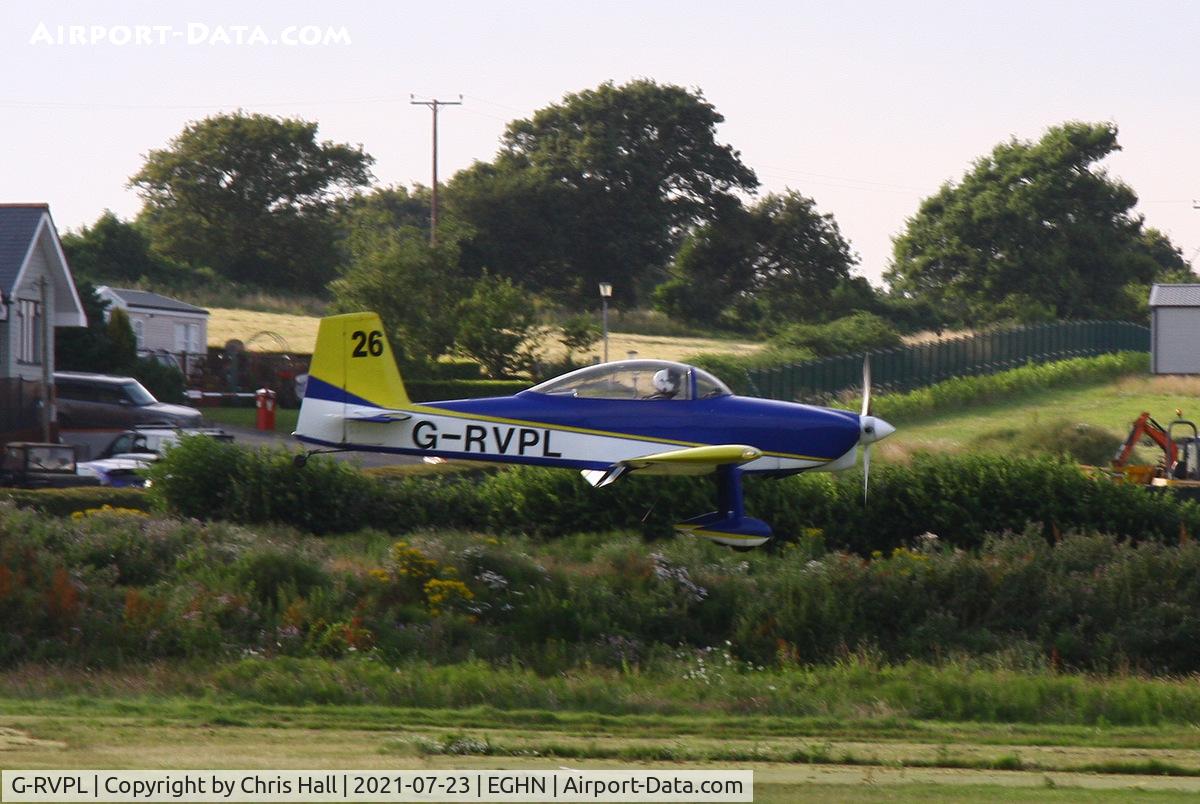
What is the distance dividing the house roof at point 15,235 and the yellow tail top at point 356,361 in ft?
80.2

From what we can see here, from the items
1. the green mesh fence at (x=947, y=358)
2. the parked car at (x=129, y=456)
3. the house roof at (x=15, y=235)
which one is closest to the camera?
the parked car at (x=129, y=456)

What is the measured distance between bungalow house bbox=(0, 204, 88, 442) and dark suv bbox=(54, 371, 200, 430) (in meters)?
0.89

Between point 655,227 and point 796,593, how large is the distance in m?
72.7

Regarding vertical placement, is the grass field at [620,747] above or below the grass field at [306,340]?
below

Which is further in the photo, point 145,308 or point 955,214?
point 955,214

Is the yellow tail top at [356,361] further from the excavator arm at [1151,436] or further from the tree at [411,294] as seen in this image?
the tree at [411,294]

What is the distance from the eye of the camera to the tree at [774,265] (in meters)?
94.4

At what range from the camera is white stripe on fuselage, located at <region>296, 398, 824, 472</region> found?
2184 cm

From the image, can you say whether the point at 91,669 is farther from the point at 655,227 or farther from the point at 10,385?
the point at 655,227

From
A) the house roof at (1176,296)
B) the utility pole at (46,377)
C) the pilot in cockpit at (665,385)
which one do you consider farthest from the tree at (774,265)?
the pilot in cockpit at (665,385)

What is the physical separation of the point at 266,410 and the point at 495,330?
40.2ft

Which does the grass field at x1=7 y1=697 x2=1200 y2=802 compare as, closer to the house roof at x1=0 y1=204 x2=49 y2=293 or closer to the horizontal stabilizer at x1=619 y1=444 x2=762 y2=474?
the horizontal stabilizer at x1=619 y1=444 x2=762 y2=474

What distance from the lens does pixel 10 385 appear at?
40781 millimetres

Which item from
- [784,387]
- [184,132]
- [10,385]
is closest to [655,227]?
[184,132]
